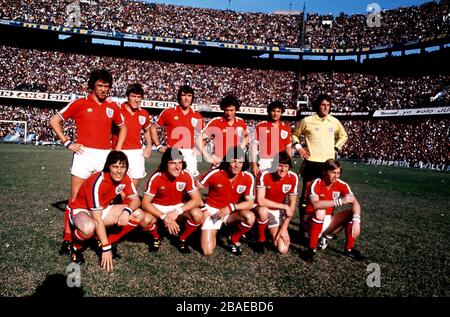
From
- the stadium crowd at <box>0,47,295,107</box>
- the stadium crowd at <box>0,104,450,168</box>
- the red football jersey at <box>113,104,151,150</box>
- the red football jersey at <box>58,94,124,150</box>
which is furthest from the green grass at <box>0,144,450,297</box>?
the stadium crowd at <box>0,47,295,107</box>

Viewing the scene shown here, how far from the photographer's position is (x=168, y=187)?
207 inches

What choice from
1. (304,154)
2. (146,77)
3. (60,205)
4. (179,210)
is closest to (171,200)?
(179,210)

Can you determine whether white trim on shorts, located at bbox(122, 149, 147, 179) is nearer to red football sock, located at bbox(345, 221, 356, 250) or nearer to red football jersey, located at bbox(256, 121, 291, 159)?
red football jersey, located at bbox(256, 121, 291, 159)

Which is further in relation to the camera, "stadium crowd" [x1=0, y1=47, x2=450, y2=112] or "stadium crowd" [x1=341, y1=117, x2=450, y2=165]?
"stadium crowd" [x1=0, y1=47, x2=450, y2=112]

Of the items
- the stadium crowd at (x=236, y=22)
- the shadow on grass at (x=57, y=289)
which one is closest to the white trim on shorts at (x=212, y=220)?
the shadow on grass at (x=57, y=289)

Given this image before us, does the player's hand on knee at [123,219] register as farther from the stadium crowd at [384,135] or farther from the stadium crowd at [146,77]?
the stadium crowd at [146,77]

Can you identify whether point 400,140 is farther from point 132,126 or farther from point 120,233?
point 120,233

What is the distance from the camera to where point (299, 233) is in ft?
20.6

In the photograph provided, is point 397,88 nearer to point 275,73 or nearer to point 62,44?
point 275,73

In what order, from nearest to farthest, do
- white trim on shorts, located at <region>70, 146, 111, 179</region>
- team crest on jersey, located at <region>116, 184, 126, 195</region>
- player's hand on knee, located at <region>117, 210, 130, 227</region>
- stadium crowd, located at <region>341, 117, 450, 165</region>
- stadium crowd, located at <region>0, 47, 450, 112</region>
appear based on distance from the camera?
player's hand on knee, located at <region>117, 210, 130, 227</region>
team crest on jersey, located at <region>116, 184, 126, 195</region>
white trim on shorts, located at <region>70, 146, 111, 179</region>
stadium crowd, located at <region>341, 117, 450, 165</region>
stadium crowd, located at <region>0, 47, 450, 112</region>

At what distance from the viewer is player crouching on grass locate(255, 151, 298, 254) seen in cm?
526

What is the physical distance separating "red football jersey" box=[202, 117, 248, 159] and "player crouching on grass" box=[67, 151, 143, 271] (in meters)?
2.04

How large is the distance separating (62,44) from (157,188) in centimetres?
3763
